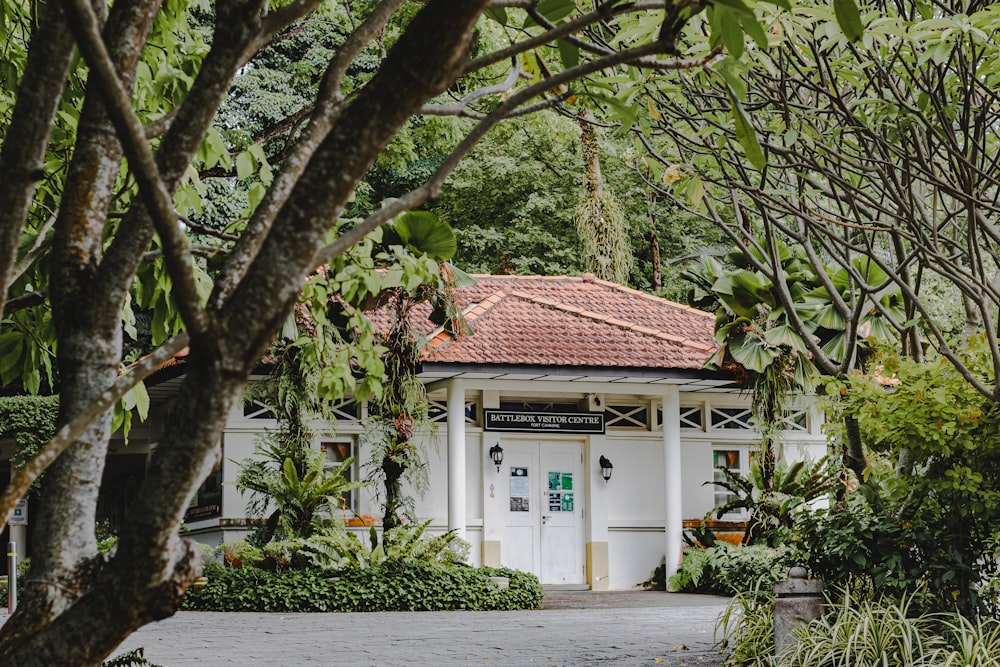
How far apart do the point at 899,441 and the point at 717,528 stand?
1231 centimetres

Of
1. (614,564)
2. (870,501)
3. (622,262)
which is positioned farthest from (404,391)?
(622,262)

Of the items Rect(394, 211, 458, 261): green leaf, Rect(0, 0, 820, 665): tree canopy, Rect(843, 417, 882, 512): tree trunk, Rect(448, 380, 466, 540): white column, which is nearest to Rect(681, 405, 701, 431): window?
Rect(448, 380, 466, 540): white column

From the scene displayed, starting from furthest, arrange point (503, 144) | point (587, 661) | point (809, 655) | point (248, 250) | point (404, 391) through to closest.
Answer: point (503, 144)
point (404, 391)
point (587, 661)
point (809, 655)
point (248, 250)

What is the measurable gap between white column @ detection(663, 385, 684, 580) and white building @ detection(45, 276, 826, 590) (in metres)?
0.02

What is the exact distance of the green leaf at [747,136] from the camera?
2.83 metres

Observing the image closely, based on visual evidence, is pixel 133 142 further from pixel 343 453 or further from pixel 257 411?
pixel 343 453

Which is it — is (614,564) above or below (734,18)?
below

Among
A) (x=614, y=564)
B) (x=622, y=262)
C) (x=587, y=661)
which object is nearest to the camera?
(x=587, y=661)

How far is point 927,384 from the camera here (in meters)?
7.69

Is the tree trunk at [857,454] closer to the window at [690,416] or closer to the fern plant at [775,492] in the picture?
the fern plant at [775,492]

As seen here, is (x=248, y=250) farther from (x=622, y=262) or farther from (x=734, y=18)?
(x=622, y=262)

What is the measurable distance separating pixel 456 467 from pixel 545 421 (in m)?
2.25

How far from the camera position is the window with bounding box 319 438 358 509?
1831cm

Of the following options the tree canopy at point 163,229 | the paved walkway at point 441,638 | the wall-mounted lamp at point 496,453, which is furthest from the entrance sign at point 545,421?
the tree canopy at point 163,229
